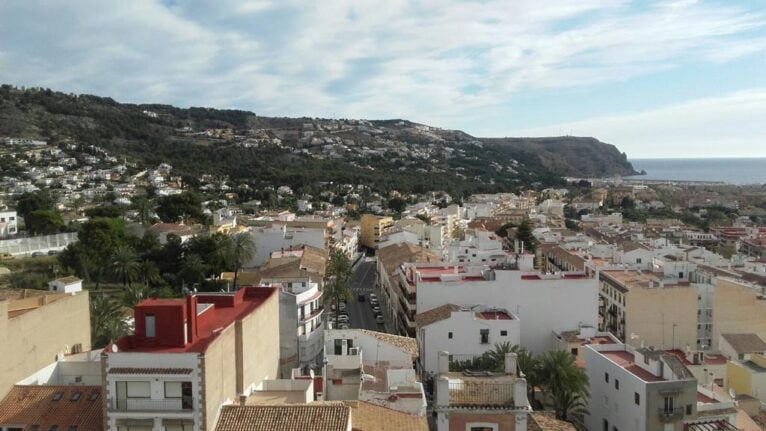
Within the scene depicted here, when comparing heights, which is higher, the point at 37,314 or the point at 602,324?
the point at 37,314

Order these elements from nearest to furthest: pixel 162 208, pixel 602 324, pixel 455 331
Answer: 1. pixel 455 331
2. pixel 602 324
3. pixel 162 208

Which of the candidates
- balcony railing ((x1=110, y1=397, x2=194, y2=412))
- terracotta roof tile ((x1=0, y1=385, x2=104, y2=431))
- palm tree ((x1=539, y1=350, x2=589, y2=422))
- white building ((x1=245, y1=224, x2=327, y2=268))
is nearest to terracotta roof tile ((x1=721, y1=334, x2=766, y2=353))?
palm tree ((x1=539, y1=350, x2=589, y2=422))

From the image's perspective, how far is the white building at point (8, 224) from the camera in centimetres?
7411

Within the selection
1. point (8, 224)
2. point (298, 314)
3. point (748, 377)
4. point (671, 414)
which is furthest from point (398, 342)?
point (8, 224)

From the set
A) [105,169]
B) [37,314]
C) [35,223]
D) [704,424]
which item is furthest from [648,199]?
[37,314]

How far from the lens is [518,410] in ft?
67.9

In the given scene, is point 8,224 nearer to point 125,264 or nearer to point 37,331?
point 125,264

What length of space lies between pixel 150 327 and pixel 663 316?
3553 centimetres

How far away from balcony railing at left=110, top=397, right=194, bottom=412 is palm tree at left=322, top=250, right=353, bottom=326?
28.9 m

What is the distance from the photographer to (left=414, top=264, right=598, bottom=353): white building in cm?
3997

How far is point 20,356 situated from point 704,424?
24467mm

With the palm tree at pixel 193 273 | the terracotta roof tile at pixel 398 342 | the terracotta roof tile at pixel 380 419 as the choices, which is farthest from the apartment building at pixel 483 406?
the palm tree at pixel 193 273

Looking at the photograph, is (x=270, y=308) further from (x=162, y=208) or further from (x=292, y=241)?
(x=162, y=208)

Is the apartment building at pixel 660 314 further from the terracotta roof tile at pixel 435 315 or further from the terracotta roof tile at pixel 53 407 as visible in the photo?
the terracotta roof tile at pixel 53 407
